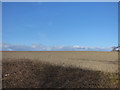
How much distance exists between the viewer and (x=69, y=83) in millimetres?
10445

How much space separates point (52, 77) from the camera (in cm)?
1134

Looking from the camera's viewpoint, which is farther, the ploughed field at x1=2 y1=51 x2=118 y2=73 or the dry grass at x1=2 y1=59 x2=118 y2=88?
the ploughed field at x1=2 y1=51 x2=118 y2=73

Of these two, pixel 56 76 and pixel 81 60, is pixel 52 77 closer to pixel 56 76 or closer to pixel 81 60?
pixel 56 76

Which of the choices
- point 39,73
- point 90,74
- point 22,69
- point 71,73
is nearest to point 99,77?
point 90,74

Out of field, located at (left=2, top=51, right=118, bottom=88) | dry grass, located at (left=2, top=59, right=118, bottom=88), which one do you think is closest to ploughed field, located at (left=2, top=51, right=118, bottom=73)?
field, located at (left=2, top=51, right=118, bottom=88)

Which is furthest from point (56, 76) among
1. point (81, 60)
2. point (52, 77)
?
point (81, 60)

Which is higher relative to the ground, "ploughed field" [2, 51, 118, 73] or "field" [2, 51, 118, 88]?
"ploughed field" [2, 51, 118, 73]

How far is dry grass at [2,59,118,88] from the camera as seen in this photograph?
1029cm

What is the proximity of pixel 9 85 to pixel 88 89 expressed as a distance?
15.3 ft

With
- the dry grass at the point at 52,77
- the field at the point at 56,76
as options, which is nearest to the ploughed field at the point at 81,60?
the field at the point at 56,76

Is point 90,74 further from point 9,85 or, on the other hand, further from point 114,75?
point 9,85

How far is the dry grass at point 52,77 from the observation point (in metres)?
10.3

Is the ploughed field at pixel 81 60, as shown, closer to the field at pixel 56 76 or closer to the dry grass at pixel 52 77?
the field at pixel 56 76

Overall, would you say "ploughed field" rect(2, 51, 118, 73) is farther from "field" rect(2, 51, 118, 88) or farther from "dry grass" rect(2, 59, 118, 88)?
"dry grass" rect(2, 59, 118, 88)
